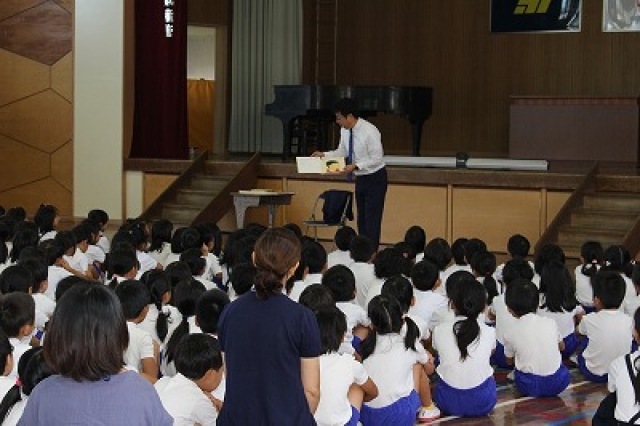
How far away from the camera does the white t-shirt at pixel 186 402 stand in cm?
412

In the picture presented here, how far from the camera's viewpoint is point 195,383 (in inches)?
163

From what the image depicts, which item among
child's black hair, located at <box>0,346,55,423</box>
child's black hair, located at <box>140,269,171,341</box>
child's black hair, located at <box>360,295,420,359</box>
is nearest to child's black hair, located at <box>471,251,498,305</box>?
child's black hair, located at <box>360,295,420,359</box>

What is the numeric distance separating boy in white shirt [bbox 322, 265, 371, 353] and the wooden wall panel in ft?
38.0

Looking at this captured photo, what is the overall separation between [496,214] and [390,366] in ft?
21.2

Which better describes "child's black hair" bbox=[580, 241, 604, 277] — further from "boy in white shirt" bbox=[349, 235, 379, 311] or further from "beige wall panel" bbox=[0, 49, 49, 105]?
"beige wall panel" bbox=[0, 49, 49, 105]

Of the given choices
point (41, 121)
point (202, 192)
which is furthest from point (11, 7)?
point (202, 192)

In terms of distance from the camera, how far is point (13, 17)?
45.2 ft

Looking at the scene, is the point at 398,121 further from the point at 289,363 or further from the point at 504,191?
the point at 289,363

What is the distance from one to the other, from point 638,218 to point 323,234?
3.47 metres

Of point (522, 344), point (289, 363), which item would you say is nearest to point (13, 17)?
point (522, 344)

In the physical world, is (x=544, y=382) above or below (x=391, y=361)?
below

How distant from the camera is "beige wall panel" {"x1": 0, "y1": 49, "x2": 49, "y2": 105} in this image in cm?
1366

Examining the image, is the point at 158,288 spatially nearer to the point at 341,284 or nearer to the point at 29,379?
the point at 341,284

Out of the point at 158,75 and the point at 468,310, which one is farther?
the point at 158,75
